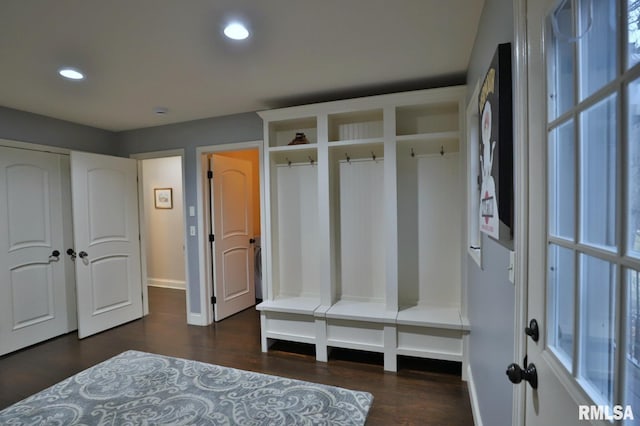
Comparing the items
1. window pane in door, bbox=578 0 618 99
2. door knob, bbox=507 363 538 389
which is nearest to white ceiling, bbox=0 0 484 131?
window pane in door, bbox=578 0 618 99

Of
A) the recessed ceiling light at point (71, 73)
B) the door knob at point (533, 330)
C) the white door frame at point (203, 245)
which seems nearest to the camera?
the door knob at point (533, 330)

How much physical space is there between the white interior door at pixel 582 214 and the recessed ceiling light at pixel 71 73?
113 inches

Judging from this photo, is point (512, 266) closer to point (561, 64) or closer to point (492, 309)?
point (492, 309)

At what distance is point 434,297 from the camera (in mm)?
2896

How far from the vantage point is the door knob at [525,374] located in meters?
0.91

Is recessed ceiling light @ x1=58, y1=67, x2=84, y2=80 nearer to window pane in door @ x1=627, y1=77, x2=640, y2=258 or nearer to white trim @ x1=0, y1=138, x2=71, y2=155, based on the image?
white trim @ x1=0, y1=138, x2=71, y2=155

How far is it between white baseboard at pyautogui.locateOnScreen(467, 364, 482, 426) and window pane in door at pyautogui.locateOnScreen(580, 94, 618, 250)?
1.68 meters

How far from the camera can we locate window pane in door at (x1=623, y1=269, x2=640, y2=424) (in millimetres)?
519

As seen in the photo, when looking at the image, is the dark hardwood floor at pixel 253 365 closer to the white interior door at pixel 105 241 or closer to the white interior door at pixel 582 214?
the white interior door at pixel 105 241

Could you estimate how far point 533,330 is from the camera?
92cm

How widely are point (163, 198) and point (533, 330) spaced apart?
5942 mm

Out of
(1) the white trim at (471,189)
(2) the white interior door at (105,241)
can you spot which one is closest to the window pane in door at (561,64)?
(1) the white trim at (471,189)

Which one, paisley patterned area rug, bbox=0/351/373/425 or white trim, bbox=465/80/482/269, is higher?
white trim, bbox=465/80/482/269

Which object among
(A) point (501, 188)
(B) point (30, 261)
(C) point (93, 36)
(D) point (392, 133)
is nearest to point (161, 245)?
(B) point (30, 261)
